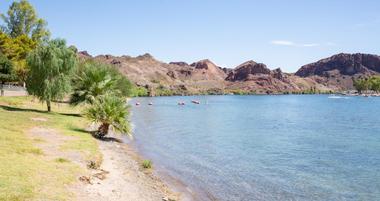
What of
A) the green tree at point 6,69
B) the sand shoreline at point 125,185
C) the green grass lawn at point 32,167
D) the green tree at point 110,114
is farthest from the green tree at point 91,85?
the green tree at point 6,69

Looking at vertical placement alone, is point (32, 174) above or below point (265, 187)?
above

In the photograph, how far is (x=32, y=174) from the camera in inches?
667

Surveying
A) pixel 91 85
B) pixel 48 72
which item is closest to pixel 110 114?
pixel 48 72

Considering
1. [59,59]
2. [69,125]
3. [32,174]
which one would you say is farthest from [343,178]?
[59,59]

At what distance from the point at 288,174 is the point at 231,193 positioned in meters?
6.96

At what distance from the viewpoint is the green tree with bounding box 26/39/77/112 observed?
45.4m

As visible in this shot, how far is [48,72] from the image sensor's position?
45531 millimetres

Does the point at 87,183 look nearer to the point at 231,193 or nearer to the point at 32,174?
the point at 32,174

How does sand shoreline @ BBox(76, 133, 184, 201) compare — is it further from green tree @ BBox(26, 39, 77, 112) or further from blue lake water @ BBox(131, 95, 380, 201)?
green tree @ BBox(26, 39, 77, 112)

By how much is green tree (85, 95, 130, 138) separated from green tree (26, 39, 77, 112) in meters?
12.4

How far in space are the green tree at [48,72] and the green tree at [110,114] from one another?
12.4 meters

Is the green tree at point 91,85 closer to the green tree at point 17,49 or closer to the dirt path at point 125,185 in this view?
the dirt path at point 125,185

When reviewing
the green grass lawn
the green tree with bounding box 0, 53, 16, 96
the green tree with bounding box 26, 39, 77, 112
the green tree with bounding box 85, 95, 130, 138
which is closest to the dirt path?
the green grass lawn

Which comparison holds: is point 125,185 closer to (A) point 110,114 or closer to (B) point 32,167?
(B) point 32,167
